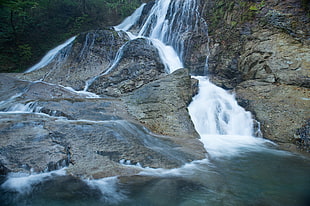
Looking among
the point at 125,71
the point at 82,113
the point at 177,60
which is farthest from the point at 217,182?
the point at 177,60

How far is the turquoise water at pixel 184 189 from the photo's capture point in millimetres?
2752

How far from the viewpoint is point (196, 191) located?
10.3ft

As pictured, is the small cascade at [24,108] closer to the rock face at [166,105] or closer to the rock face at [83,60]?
the rock face at [166,105]

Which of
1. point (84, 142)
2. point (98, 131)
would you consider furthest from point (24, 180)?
point (98, 131)

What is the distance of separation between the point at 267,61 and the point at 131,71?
6.72 m

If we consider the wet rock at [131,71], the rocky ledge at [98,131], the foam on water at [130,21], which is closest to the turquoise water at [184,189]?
the rocky ledge at [98,131]

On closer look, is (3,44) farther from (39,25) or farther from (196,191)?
(196,191)

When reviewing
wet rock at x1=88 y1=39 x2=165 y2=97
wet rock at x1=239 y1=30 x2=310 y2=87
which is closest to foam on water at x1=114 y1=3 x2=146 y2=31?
wet rock at x1=88 y1=39 x2=165 y2=97

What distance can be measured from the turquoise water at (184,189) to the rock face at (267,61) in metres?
Answer: 2.76

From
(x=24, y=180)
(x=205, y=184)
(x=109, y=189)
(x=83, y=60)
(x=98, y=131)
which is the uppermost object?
(x=83, y=60)

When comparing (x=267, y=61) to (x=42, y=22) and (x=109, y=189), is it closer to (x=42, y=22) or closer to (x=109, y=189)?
(x=109, y=189)

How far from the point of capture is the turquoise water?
2752 millimetres

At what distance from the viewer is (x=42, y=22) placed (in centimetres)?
1628

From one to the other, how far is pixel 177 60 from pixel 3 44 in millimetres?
13244
